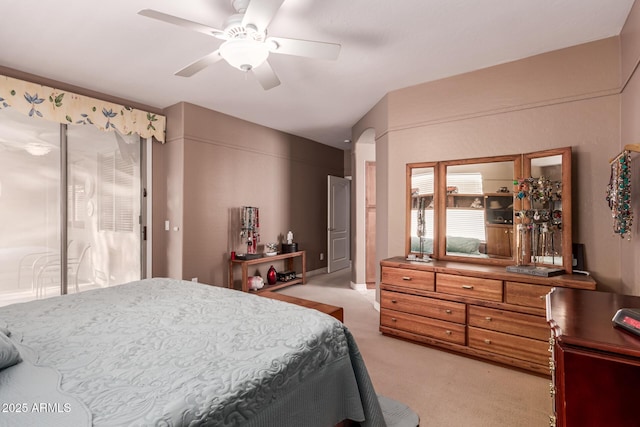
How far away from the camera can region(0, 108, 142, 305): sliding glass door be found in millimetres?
3127

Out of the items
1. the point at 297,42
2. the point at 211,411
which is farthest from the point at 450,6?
the point at 211,411

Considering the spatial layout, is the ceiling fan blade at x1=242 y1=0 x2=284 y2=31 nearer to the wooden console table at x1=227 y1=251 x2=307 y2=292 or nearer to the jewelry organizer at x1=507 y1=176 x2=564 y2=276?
the jewelry organizer at x1=507 y1=176 x2=564 y2=276

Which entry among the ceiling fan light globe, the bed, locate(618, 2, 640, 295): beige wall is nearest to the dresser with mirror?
locate(618, 2, 640, 295): beige wall

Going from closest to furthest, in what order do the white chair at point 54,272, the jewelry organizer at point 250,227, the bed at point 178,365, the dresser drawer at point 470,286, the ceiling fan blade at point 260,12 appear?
the bed at point 178,365, the ceiling fan blade at point 260,12, the dresser drawer at point 470,286, the white chair at point 54,272, the jewelry organizer at point 250,227

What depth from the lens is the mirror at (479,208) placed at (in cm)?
289

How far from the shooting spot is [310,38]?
2564mm

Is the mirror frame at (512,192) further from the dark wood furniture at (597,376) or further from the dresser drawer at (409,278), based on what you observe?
the dark wood furniture at (597,376)

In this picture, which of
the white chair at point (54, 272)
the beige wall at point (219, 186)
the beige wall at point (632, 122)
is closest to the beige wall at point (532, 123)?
the beige wall at point (632, 122)

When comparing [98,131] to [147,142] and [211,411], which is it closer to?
[147,142]

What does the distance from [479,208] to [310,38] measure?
2.20 metres

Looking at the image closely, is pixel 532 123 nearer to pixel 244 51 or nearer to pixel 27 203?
pixel 244 51

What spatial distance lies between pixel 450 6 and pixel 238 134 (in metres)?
3.36

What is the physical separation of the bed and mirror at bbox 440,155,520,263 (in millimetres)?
2026

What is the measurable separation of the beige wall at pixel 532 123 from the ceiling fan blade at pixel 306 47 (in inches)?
66.6
